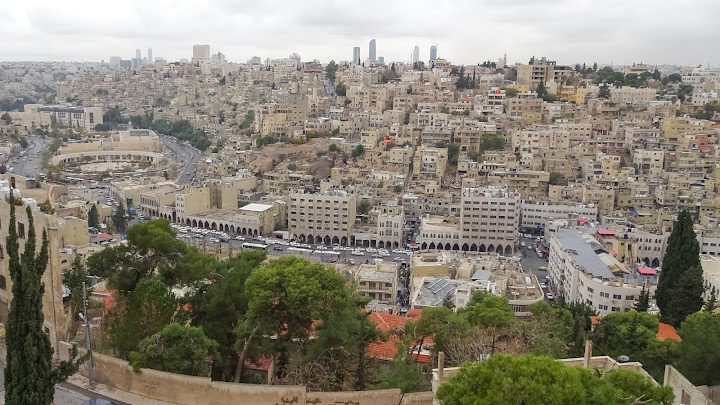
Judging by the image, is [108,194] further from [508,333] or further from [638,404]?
[638,404]

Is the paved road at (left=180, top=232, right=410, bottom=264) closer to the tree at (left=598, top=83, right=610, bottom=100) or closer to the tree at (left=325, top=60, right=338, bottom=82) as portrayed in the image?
the tree at (left=598, top=83, right=610, bottom=100)

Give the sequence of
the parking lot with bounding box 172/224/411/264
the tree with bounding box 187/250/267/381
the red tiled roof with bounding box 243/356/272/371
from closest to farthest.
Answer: the red tiled roof with bounding box 243/356/272/371 → the tree with bounding box 187/250/267/381 → the parking lot with bounding box 172/224/411/264

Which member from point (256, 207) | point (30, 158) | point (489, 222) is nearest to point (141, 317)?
point (489, 222)

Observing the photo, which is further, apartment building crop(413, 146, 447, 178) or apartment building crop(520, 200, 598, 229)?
apartment building crop(413, 146, 447, 178)

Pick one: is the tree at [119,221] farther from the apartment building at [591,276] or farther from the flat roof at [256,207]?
the apartment building at [591,276]

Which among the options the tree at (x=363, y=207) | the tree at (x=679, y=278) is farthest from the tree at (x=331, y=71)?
the tree at (x=679, y=278)

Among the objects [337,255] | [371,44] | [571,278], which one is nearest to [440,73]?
[337,255]

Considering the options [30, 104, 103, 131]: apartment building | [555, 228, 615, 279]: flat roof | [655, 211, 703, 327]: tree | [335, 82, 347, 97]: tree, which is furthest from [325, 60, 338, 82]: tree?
[655, 211, 703, 327]: tree
